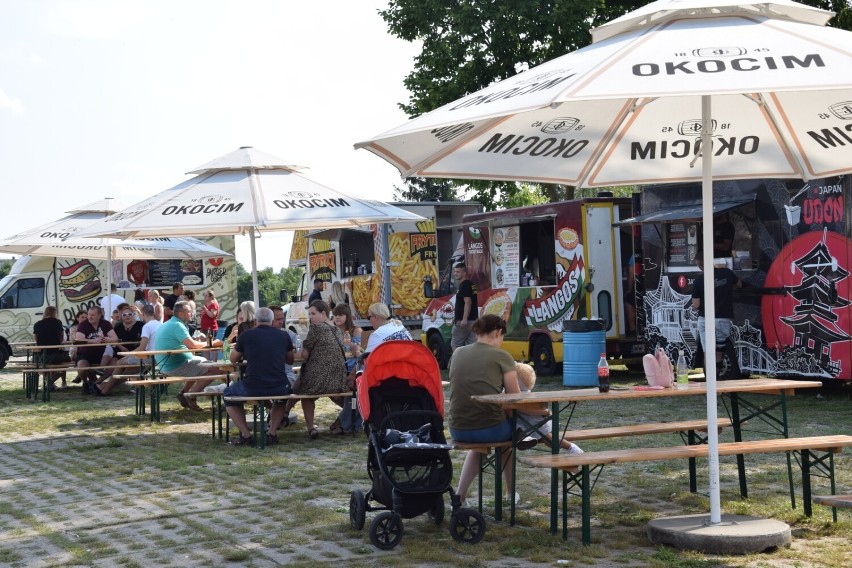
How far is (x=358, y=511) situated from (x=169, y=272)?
22.0 metres

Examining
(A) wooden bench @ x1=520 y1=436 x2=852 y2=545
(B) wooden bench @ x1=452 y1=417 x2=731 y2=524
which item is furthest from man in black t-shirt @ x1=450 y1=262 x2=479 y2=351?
(A) wooden bench @ x1=520 y1=436 x2=852 y2=545

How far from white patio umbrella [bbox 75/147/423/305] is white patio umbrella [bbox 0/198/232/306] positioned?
12.3 feet

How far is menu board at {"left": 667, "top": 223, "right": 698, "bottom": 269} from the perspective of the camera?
50.0 ft

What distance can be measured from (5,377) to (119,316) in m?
6.96

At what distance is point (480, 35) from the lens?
90.0 ft

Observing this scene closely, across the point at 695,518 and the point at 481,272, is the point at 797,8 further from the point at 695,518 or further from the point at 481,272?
the point at 481,272

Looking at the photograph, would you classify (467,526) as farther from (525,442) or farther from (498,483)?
(525,442)

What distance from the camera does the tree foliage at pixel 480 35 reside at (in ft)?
87.9

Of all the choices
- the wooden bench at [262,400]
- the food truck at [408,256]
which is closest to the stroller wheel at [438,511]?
the wooden bench at [262,400]

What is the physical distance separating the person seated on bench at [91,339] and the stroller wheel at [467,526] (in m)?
12.5

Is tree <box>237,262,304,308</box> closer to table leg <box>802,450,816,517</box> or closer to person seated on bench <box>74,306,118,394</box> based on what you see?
person seated on bench <box>74,306,118,394</box>

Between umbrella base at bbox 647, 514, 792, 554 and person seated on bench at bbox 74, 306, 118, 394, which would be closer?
umbrella base at bbox 647, 514, 792, 554

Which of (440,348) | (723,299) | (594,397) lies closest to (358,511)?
(594,397)

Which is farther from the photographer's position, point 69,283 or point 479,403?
point 69,283
